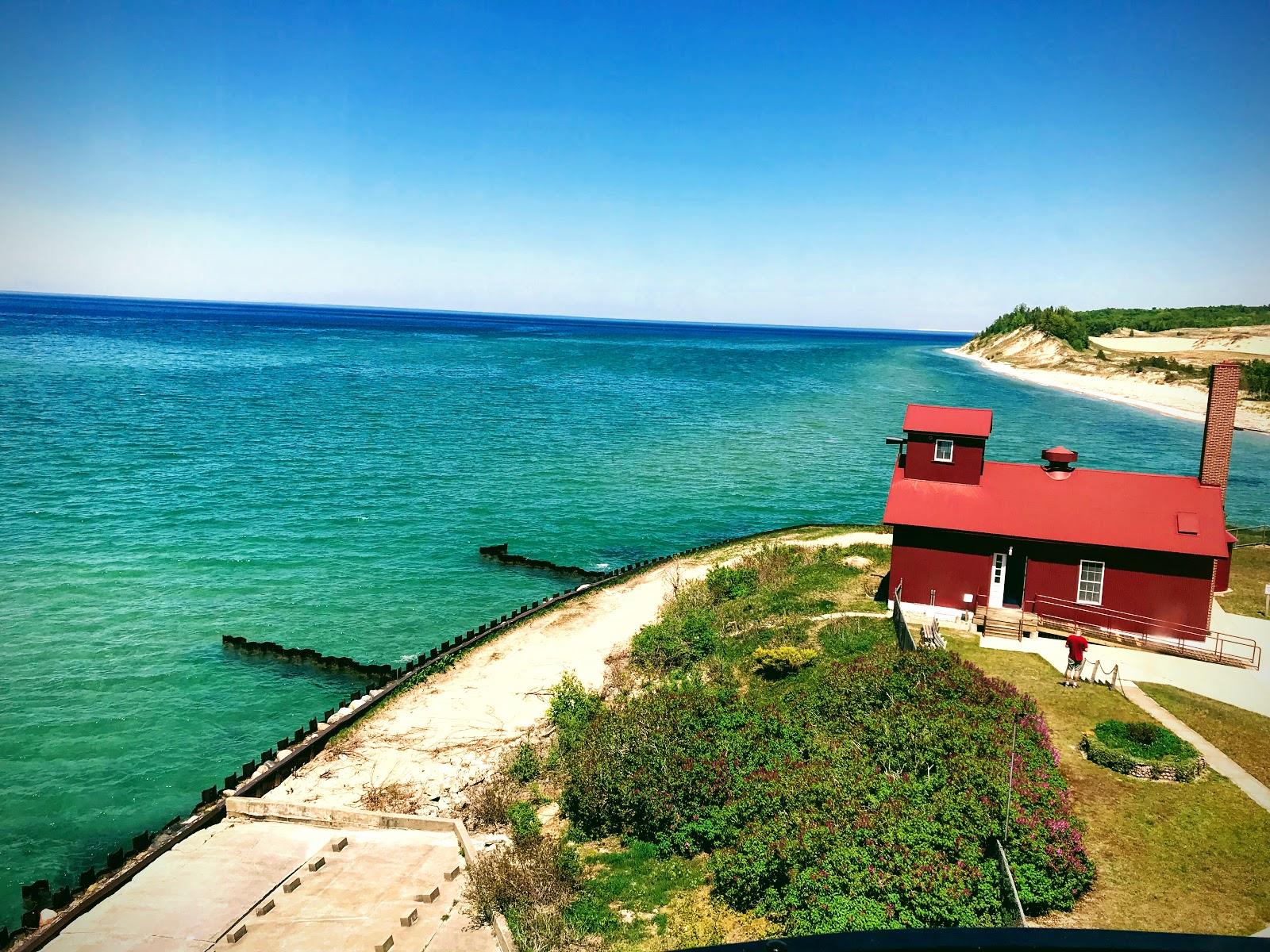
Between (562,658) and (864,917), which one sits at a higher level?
(864,917)

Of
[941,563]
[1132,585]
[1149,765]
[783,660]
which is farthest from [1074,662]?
[783,660]

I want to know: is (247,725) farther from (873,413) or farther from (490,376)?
(490,376)

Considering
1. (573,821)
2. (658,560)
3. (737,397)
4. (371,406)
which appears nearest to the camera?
(573,821)

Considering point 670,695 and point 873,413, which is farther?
point 873,413

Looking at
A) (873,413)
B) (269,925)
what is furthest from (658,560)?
(873,413)

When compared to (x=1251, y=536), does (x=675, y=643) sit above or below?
below

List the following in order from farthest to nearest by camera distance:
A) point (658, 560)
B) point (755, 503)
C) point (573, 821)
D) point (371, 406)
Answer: point (371, 406), point (755, 503), point (658, 560), point (573, 821)

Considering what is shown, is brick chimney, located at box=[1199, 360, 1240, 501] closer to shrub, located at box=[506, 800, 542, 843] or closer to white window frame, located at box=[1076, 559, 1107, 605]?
white window frame, located at box=[1076, 559, 1107, 605]

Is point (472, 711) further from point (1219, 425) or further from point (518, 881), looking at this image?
point (1219, 425)
